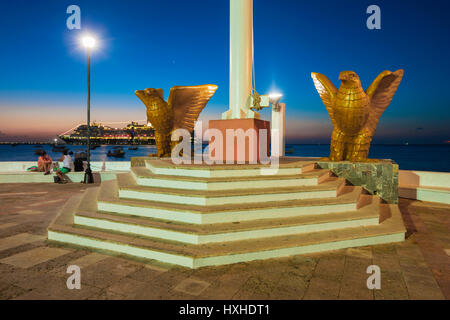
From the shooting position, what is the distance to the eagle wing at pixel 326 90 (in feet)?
21.0

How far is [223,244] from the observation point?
10.7ft

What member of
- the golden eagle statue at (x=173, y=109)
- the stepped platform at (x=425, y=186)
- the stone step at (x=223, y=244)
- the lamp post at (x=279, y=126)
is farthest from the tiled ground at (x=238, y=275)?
the lamp post at (x=279, y=126)

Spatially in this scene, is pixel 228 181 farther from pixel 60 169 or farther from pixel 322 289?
pixel 60 169

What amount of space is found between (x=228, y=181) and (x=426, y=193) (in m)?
6.31

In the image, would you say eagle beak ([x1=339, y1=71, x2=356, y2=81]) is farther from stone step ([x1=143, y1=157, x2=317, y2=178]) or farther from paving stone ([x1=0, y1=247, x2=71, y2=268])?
paving stone ([x1=0, y1=247, x2=71, y2=268])

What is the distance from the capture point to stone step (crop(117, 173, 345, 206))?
3.88 metres

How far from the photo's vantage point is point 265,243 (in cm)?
334

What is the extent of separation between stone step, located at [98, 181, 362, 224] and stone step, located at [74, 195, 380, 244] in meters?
0.10

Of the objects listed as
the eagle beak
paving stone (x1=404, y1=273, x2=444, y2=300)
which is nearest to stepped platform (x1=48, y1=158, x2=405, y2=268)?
paving stone (x1=404, y1=273, x2=444, y2=300)

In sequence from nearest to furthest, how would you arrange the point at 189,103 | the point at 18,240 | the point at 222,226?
the point at 222,226
the point at 18,240
the point at 189,103

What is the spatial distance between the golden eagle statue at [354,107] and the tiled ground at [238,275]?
2945 mm

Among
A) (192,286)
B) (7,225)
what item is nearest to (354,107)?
(192,286)
